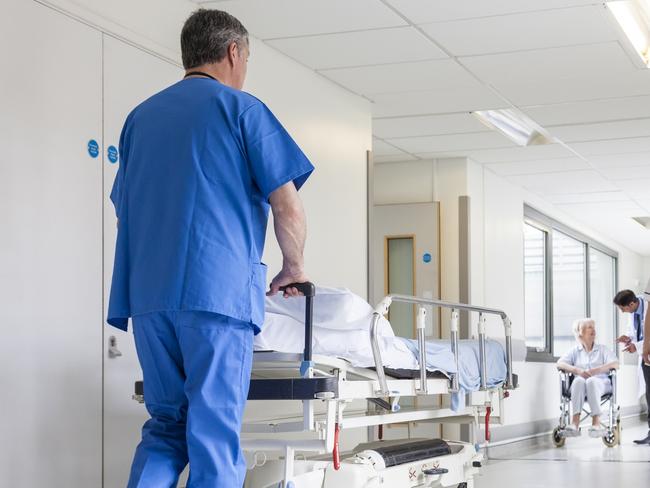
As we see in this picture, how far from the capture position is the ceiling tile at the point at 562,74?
5.43 m

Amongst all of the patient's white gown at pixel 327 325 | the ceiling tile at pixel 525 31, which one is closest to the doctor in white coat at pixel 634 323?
the ceiling tile at pixel 525 31

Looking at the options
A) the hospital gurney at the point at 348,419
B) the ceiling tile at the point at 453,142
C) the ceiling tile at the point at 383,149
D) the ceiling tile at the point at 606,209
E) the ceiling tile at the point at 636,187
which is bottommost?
the hospital gurney at the point at 348,419

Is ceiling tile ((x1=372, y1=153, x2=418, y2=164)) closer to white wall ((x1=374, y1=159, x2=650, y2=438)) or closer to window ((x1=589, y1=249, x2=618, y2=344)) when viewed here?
white wall ((x1=374, y1=159, x2=650, y2=438))

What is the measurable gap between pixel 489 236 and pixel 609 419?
1905 mm

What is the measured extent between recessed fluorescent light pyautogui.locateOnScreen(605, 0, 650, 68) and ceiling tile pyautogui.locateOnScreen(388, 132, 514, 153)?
2.01 m

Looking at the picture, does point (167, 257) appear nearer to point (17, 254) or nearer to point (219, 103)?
point (219, 103)

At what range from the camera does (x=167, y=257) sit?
246 cm

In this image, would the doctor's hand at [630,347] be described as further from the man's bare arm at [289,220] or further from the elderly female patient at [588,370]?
the man's bare arm at [289,220]

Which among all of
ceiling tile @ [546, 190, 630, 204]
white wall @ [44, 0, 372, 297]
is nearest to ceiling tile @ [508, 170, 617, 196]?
ceiling tile @ [546, 190, 630, 204]

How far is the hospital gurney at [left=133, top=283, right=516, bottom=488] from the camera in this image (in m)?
3.18

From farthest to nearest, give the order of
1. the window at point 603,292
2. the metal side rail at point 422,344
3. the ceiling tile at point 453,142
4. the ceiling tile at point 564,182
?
the window at point 603,292, the ceiling tile at point 564,182, the ceiling tile at point 453,142, the metal side rail at point 422,344

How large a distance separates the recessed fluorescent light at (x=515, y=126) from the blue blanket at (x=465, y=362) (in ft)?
7.89

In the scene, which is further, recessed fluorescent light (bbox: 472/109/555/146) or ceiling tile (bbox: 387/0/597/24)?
recessed fluorescent light (bbox: 472/109/555/146)

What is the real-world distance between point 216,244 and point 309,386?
0.82 meters
